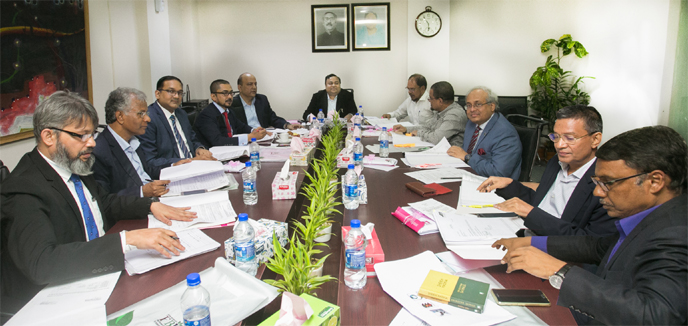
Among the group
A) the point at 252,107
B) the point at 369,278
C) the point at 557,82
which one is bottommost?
the point at 369,278

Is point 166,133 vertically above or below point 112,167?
above

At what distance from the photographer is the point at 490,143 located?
110 inches

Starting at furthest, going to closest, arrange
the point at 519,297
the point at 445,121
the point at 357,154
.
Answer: the point at 445,121 → the point at 357,154 → the point at 519,297

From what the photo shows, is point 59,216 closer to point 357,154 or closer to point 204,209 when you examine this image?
point 204,209

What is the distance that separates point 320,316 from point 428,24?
5930 mm

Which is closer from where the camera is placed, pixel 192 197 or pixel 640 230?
pixel 640 230

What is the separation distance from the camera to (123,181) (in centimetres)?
221

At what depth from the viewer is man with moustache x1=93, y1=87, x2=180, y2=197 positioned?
211cm

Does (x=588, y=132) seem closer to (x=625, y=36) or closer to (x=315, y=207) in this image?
(x=315, y=207)

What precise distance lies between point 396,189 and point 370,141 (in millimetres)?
1655

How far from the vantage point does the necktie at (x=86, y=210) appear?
1561 mm

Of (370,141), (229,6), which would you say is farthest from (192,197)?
(229,6)

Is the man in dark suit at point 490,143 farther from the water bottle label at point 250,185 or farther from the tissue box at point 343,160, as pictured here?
the water bottle label at point 250,185

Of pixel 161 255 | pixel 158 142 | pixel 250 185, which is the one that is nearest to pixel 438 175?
pixel 250 185
